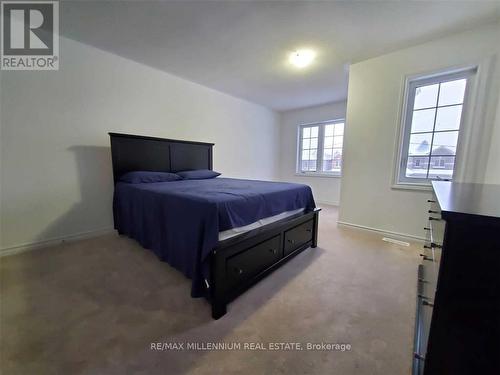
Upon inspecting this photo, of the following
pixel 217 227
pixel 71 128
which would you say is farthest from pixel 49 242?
pixel 217 227

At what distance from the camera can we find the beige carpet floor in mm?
1033

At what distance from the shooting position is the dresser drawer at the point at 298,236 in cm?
198

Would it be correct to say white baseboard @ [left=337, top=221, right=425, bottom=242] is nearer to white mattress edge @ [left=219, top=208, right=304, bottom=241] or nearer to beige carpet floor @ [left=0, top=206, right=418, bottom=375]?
beige carpet floor @ [left=0, top=206, right=418, bottom=375]

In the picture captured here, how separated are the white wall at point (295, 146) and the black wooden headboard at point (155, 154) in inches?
100.0

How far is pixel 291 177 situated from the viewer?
556 centimetres

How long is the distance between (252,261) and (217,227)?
1.57 feet

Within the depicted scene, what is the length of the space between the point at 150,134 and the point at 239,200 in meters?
2.32

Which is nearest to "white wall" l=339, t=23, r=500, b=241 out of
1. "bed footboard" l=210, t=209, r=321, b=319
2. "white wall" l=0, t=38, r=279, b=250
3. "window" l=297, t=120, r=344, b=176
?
"bed footboard" l=210, t=209, r=321, b=319

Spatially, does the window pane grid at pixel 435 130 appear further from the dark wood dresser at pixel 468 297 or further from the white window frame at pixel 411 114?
the dark wood dresser at pixel 468 297

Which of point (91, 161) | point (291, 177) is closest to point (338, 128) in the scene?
point (291, 177)

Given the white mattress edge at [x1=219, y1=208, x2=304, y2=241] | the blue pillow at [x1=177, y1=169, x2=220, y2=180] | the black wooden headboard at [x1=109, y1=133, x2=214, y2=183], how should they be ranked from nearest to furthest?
the white mattress edge at [x1=219, y1=208, x2=304, y2=241] < the black wooden headboard at [x1=109, y1=133, x2=214, y2=183] < the blue pillow at [x1=177, y1=169, x2=220, y2=180]

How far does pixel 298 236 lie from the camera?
2.13 meters

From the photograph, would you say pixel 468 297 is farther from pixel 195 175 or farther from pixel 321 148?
pixel 321 148

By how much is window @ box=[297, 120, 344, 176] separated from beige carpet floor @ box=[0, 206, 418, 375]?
3.05 m
